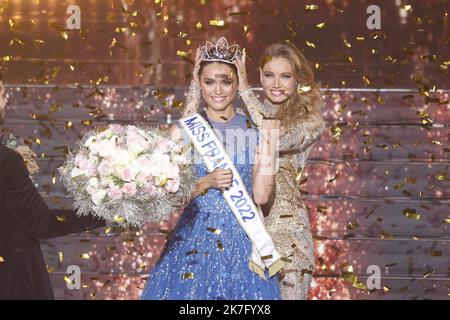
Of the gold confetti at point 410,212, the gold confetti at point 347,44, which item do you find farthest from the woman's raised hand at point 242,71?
the gold confetti at point 410,212

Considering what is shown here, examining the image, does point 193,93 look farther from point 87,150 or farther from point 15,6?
point 15,6

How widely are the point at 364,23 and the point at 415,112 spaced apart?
0.62m

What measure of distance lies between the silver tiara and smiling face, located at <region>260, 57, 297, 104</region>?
0.30 meters

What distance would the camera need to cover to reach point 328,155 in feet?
17.2

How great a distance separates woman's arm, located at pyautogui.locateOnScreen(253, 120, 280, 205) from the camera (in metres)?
4.44

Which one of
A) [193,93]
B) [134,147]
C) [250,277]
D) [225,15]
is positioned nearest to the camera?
[134,147]

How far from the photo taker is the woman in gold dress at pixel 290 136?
4582mm

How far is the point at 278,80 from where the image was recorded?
482 cm

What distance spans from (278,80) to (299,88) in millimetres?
125

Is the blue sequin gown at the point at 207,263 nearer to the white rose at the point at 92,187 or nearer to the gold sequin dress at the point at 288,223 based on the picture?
the gold sequin dress at the point at 288,223

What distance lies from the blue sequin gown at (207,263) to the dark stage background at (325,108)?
2.90ft

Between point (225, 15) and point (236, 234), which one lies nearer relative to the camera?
point (236, 234)
